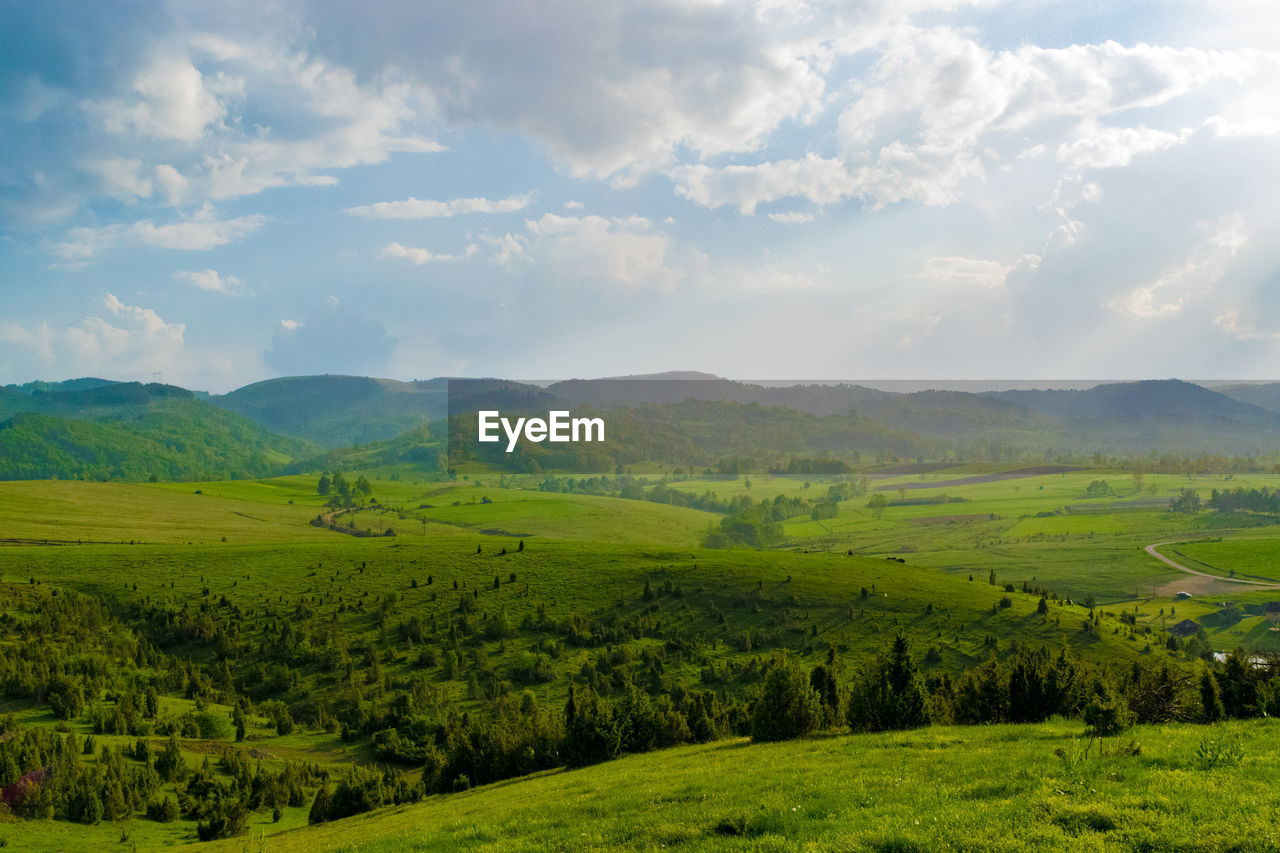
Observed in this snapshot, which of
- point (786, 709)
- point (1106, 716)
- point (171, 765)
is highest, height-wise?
point (1106, 716)

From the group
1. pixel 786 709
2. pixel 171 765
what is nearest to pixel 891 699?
pixel 786 709

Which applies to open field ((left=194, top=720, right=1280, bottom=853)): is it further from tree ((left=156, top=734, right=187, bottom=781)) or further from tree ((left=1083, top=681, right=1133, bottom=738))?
tree ((left=156, top=734, right=187, bottom=781))

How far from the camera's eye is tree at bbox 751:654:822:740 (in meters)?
40.5

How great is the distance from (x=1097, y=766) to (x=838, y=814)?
27.2 ft

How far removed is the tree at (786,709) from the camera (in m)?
40.5

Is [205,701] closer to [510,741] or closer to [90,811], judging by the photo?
[90,811]

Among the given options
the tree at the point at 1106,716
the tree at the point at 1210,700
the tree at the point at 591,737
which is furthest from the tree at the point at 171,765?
the tree at the point at 1210,700

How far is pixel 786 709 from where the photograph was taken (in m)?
40.9

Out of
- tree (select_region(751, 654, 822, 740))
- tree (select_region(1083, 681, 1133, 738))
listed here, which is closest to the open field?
tree (select_region(1083, 681, 1133, 738))

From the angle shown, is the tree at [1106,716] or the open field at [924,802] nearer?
the open field at [924,802]

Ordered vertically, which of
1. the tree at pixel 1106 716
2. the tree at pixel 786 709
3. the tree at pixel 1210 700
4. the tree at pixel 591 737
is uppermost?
the tree at pixel 1106 716

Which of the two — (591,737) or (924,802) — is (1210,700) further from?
(591,737)

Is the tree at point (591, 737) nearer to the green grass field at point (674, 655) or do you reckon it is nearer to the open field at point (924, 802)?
the green grass field at point (674, 655)

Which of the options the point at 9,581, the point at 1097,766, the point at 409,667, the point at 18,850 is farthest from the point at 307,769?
the point at 9,581
